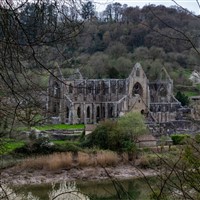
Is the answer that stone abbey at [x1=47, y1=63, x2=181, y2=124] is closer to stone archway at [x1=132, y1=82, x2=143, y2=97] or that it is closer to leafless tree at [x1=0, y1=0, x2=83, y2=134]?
stone archway at [x1=132, y1=82, x2=143, y2=97]

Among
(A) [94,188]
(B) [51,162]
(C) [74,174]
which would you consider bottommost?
(A) [94,188]

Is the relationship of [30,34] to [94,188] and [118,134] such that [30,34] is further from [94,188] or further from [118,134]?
[118,134]

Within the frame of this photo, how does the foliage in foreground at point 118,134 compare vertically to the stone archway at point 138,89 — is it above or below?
below

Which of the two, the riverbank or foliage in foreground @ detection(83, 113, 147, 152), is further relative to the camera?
foliage in foreground @ detection(83, 113, 147, 152)

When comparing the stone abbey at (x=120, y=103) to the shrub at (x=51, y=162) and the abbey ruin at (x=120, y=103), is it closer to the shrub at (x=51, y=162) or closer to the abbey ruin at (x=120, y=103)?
the abbey ruin at (x=120, y=103)

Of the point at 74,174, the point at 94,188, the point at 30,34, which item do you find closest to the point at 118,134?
the point at 74,174

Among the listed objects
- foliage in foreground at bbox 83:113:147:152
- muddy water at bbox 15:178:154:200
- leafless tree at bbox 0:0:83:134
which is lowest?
muddy water at bbox 15:178:154:200

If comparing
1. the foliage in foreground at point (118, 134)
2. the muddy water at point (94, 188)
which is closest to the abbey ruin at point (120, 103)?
the foliage in foreground at point (118, 134)

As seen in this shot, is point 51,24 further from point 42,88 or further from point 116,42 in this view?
point 116,42

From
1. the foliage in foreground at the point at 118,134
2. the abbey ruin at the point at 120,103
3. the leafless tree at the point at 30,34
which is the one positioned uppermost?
the leafless tree at the point at 30,34

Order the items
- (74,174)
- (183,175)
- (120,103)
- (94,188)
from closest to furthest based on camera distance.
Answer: (183,175), (94,188), (74,174), (120,103)

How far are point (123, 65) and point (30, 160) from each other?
31.7m

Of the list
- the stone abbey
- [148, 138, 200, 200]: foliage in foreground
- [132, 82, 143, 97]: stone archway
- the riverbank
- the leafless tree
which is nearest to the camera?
[148, 138, 200, 200]: foliage in foreground

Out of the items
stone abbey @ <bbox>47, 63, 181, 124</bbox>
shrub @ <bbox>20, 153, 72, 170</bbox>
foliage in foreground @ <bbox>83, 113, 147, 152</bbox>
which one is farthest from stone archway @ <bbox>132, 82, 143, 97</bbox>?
shrub @ <bbox>20, 153, 72, 170</bbox>
